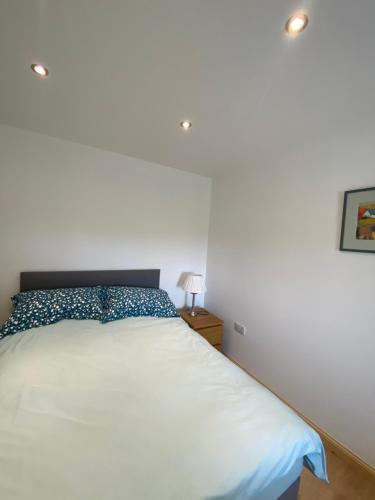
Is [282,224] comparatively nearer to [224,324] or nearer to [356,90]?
[356,90]

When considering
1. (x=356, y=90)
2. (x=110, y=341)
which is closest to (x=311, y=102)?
(x=356, y=90)

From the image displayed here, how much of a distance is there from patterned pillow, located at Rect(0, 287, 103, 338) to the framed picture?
6.93ft

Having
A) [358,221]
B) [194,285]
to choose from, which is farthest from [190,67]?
[194,285]

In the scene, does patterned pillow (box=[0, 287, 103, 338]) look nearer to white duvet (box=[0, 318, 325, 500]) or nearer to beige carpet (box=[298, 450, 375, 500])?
white duvet (box=[0, 318, 325, 500])

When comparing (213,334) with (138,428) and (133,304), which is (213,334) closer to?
(133,304)

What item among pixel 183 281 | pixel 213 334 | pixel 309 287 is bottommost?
pixel 213 334

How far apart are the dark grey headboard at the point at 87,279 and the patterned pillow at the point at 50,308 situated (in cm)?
16

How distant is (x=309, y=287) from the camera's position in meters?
1.69

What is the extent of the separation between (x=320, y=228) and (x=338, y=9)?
124 centimetres

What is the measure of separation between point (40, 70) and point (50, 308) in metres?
1.66

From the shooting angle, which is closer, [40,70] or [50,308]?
[40,70]

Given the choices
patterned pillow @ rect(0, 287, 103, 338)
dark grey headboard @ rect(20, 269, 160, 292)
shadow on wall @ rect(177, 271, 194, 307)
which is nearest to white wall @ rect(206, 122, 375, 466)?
shadow on wall @ rect(177, 271, 194, 307)

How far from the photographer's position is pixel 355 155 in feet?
4.73

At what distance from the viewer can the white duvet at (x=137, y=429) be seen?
670mm
